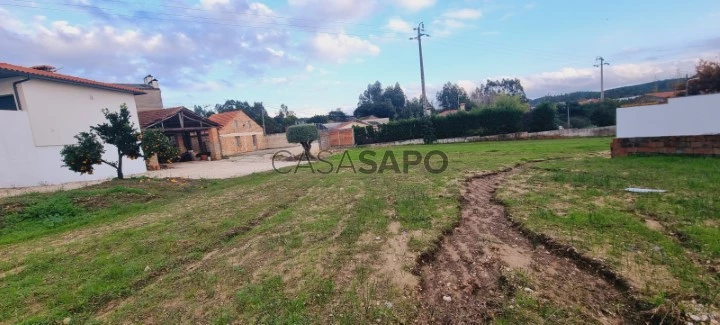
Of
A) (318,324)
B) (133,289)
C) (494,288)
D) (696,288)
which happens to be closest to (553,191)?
(696,288)

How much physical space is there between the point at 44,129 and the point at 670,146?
19710 millimetres

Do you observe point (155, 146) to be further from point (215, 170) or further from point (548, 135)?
point (548, 135)

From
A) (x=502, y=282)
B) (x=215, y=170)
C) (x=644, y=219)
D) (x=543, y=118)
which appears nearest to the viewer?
(x=502, y=282)

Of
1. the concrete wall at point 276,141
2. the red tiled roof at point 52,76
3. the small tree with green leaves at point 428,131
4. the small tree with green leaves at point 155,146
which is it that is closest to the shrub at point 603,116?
the small tree with green leaves at point 428,131

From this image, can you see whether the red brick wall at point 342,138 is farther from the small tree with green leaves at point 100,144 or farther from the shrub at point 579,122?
the small tree with green leaves at point 100,144

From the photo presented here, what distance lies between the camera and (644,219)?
12.6ft

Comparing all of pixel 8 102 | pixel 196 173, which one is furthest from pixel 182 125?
pixel 8 102

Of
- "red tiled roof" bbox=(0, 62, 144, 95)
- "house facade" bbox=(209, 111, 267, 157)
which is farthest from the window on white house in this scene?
"house facade" bbox=(209, 111, 267, 157)

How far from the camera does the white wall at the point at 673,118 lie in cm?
743

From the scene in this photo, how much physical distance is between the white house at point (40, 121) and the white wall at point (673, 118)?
18.6 meters

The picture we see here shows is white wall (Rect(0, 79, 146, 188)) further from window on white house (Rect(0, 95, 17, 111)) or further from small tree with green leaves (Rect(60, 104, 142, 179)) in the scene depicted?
small tree with green leaves (Rect(60, 104, 142, 179))

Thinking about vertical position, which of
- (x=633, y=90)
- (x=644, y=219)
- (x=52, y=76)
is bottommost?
(x=644, y=219)

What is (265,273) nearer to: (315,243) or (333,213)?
(315,243)

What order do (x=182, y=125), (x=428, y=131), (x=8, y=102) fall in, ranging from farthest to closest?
(x=428, y=131) → (x=182, y=125) → (x=8, y=102)
